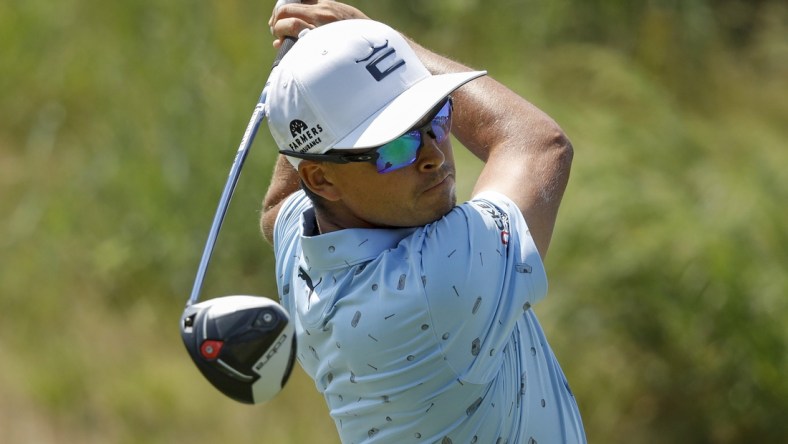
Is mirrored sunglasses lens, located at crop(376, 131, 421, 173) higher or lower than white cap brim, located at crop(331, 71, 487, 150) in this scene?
lower

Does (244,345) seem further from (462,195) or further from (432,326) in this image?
(462,195)

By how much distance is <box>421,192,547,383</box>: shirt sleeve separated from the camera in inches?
93.4

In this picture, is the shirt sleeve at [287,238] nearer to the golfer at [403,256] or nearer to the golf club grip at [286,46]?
the golfer at [403,256]

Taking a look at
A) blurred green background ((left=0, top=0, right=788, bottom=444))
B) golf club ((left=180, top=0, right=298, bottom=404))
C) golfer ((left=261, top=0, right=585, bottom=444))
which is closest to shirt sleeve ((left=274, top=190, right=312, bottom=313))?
golfer ((left=261, top=0, right=585, bottom=444))

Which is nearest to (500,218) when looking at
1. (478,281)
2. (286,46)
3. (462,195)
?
(478,281)

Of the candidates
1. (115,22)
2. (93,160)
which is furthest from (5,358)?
(115,22)

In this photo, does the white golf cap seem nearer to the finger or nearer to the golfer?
the golfer

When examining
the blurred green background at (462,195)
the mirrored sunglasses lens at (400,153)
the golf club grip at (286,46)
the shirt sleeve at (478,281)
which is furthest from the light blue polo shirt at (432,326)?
the blurred green background at (462,195)

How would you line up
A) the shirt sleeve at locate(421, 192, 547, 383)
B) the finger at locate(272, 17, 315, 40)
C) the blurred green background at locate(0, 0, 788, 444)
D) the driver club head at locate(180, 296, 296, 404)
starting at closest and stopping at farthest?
the driver club head at locate(180, 296, 296, 404), the shirt sleeve at locate(421, 192, 547, 383), the finger at locate(272, 17, 315, 40), the blurred green background at locate(0, 0, 788, 444)

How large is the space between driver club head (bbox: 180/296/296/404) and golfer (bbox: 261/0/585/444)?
216mm

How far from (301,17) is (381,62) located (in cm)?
53

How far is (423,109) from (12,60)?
7434 mm

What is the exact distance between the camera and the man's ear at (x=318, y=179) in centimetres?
253

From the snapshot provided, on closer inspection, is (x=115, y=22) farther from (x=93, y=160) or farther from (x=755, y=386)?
(x=755, y=386)
